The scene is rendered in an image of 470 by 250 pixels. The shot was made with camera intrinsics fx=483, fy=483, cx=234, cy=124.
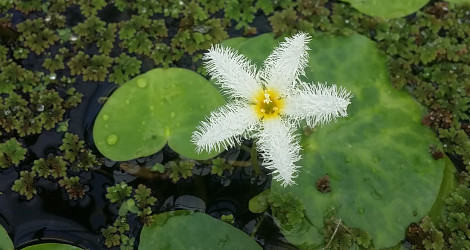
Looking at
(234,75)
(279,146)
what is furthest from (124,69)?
(279,146)

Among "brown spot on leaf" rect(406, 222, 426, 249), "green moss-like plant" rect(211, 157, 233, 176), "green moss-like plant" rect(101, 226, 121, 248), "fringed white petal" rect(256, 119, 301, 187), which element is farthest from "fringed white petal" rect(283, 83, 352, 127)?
"green moss-like plant" rect(101, 226, 121, 248)

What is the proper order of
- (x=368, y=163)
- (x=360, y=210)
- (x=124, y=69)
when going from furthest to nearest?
(x=124, y=69)
(x=368, y=163)
(x=360, y=210)

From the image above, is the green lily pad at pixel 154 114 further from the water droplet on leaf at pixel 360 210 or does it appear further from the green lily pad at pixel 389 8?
the green lily pad at pixel 389 8

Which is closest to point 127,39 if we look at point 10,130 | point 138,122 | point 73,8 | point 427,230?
point 73,8

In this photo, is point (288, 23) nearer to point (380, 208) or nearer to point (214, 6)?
point (214, 6)

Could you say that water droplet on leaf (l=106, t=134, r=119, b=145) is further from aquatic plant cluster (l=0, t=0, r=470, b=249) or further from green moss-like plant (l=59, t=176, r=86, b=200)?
green moss-like plant (l=59, t=176, r=86, b=200)

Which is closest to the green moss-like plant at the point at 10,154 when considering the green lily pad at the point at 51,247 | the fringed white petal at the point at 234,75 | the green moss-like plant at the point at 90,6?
the green lily pad at the point at 51,247

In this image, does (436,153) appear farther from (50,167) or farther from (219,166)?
(50,167)
